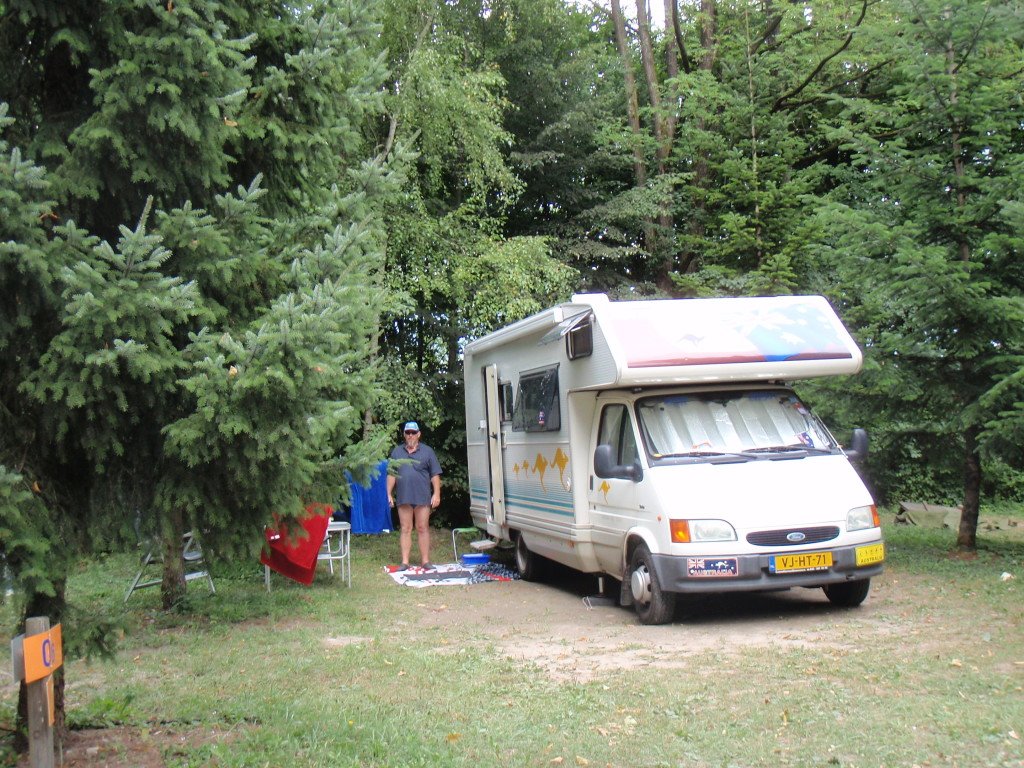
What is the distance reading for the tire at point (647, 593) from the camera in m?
9.02

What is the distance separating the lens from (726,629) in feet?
29.0

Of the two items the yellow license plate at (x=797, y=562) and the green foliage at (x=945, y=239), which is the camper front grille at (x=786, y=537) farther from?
the green foliage at (x=945, y=239)

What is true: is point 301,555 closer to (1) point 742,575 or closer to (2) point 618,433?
(2) point 618,433

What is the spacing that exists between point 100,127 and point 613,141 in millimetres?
17452

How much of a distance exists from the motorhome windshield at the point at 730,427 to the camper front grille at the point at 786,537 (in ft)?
2.66

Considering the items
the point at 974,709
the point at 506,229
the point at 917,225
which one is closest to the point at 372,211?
the point at 974,709

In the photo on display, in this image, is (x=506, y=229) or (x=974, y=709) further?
(x=506, y=229)

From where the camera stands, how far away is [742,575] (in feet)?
28.6

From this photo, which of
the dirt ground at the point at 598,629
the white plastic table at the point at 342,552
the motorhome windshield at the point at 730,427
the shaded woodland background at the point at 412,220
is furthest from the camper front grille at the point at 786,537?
the white plastic table at the point at 342,552

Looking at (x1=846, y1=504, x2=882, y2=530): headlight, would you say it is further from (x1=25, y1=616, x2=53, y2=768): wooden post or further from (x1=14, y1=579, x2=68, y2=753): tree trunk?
(x1=25, y1=616, x2=53, y2=768): wooden post

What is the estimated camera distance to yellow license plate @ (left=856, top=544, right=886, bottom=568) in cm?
898

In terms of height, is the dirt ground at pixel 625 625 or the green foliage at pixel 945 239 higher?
the green foliage at pixel 945 239

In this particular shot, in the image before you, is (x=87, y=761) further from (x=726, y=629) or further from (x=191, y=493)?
(x=726, y=629)

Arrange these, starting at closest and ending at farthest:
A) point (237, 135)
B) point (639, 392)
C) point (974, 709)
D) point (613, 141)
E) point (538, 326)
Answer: point (237, 135) → point (974, 709) → point (639, 392) → point (538, 326) → point (613, 141)
